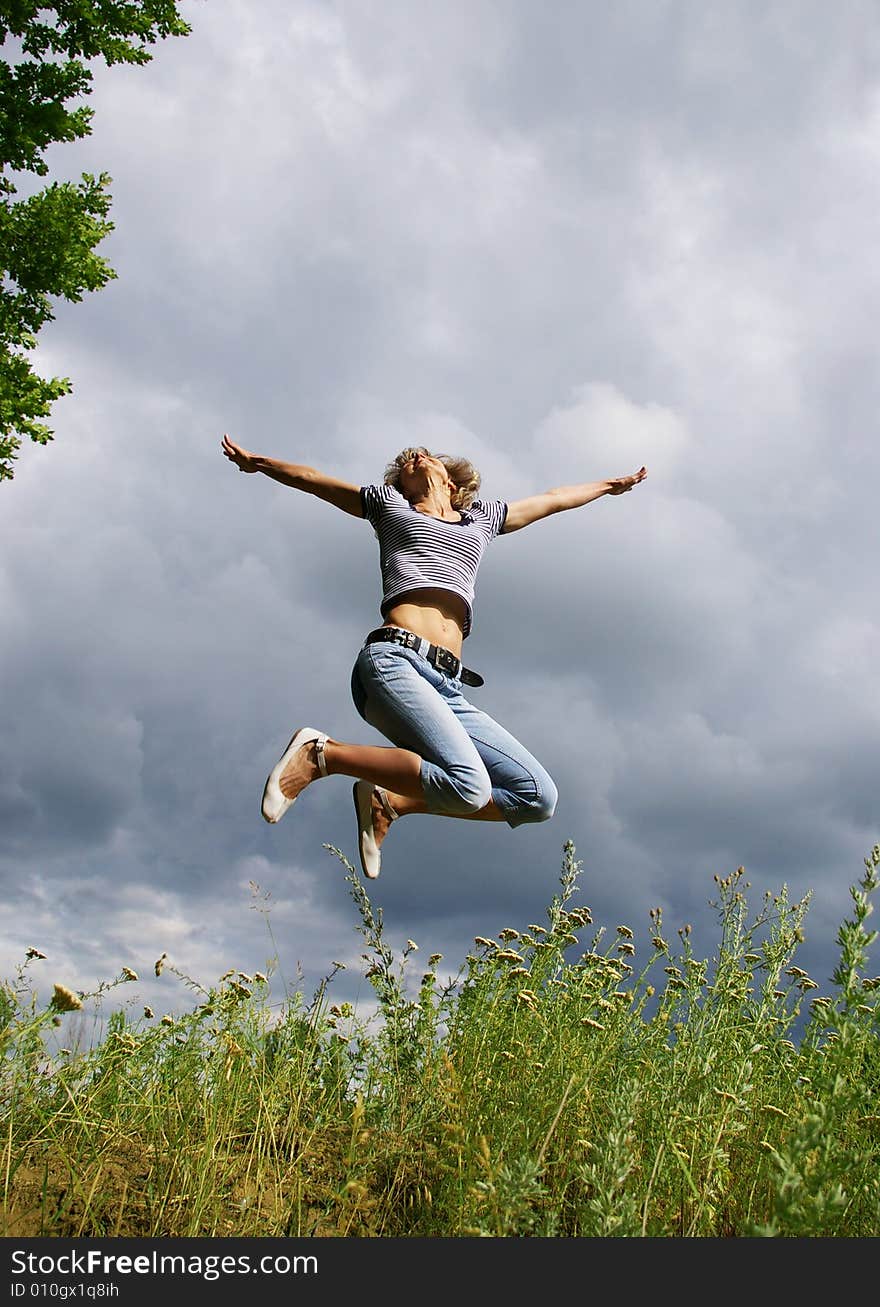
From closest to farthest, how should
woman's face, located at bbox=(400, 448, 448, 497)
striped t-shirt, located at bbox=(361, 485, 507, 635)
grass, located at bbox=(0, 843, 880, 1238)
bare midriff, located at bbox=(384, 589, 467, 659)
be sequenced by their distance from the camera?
1. grass, located at bbox=(0, 843, 880, 1238)
2. bare midriff, located at bbox=(384, 589, 467, 659)
3. striped t-shirt, located at bbox=(361, 485, 507, 635)
4. woman's face, located at bbox=(400, 448, 448, 497)

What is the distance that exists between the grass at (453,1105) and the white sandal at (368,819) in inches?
21.7

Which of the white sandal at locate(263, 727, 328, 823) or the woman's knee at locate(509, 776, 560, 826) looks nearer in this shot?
the white sandal at locate(263, 727, 328, 823)

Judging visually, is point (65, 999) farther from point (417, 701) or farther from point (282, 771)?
point (417, 701)

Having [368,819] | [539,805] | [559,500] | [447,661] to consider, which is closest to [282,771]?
[368,819]

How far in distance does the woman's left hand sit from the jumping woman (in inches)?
42.4

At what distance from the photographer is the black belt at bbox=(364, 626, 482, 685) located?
5.13m

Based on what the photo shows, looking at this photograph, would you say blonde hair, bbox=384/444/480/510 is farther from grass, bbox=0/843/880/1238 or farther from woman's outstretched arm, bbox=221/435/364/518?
grass, bbox=0/843/880/1238

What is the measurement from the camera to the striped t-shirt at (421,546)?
18.0 feet

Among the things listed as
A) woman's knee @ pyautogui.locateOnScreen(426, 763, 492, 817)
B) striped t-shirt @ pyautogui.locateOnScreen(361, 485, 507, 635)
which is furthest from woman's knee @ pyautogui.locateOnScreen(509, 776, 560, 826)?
striped t-shirt @ pyautogui.locateOnScreen(361, 485, 507, 635)

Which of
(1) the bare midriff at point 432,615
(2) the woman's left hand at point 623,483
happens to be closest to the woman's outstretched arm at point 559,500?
(2) the woman's left hand at point 623,483

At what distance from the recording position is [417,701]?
4.94 m

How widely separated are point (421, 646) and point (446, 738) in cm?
53

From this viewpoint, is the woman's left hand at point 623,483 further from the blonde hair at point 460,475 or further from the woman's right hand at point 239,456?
the woman's right hand at point 239,456

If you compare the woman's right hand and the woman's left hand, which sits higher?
the woman's left hand
